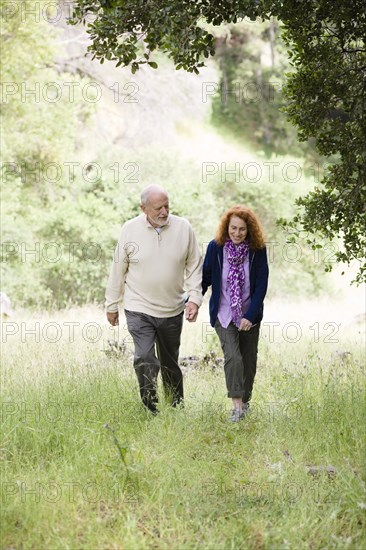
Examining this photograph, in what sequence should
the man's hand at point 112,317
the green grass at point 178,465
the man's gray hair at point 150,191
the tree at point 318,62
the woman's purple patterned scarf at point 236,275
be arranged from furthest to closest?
the man's hand at point 112,317
the woman's purple patterned scarf at point 236,275
the man's gray hair at point 150,191
the tree at point 318,62
the green grass at point 178,465

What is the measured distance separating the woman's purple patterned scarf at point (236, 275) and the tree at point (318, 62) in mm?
631

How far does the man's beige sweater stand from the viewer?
716 centimetres

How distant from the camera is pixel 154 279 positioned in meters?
7.14

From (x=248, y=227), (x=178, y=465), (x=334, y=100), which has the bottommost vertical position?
(x=178, y=465)

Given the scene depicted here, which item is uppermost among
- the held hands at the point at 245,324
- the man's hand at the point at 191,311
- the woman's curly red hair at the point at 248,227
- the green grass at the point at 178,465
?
the woman's curly red hair at the point at 248,227

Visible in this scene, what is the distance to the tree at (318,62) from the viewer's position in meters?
5.90

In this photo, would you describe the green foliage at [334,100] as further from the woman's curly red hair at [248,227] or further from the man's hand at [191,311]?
the man's hand at [191,311]

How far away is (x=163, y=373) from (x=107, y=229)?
13236mm

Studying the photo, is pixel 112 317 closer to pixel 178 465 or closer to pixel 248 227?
pixel 248 227

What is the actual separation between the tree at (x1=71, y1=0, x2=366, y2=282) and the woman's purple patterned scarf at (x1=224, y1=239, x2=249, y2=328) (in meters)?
0.63

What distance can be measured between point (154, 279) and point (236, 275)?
2.50ft

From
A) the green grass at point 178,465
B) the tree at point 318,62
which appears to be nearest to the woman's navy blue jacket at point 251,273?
the tree at point 318,62

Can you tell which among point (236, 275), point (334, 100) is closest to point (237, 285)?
point (236, 275)

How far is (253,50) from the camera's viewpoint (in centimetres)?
3412
